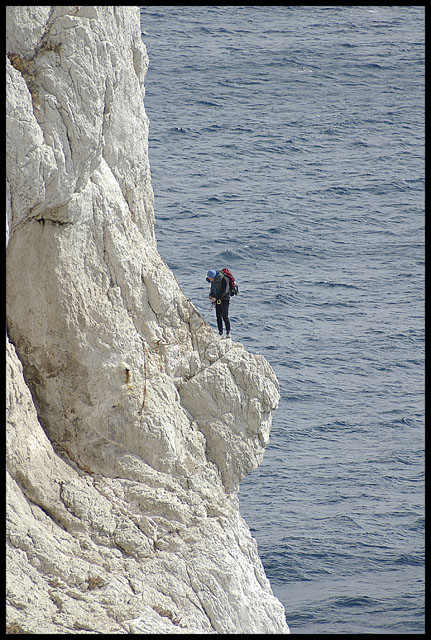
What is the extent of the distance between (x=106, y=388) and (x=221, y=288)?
688 centimetres

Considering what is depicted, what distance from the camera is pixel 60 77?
72.3 ft

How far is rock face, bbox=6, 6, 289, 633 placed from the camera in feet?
71.4

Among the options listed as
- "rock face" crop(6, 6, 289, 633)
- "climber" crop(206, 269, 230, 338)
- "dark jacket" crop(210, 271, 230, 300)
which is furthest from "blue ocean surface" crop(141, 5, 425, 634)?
"rock face" crop(6, 6, 289, 633)

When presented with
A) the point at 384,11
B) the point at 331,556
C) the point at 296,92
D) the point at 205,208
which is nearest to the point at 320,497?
the point at 331,556

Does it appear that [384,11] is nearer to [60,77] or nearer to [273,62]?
[273,62]

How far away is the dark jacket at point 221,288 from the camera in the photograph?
3077 centimetres

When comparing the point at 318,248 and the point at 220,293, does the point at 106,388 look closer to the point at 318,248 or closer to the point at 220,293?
the point at 220,293

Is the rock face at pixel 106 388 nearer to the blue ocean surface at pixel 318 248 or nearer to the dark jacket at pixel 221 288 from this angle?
the dark jacket at pixel 221 288

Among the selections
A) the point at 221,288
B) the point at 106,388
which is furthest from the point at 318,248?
the point at 106,388

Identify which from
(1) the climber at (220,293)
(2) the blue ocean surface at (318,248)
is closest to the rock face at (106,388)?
(1) the climber at (220,293)

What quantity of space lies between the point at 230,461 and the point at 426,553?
90.4 feet

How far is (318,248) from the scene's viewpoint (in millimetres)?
76812

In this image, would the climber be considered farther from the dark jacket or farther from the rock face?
the rock face

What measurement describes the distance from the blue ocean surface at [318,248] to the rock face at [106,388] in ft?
74.9
